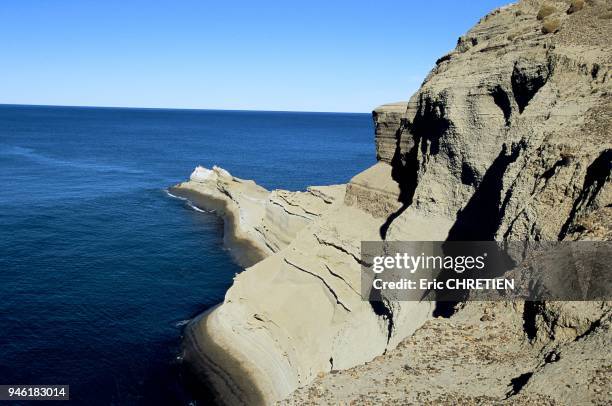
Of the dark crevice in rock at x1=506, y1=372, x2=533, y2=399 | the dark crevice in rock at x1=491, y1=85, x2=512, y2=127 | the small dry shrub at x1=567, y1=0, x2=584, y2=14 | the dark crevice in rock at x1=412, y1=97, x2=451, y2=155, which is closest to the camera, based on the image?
the dark crevice in rock at x1=506, y1=372, x2=533, y2=399

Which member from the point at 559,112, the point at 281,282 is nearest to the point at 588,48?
the point at 559,112

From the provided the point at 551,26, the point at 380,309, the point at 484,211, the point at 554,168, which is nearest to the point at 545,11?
the point at 551,26

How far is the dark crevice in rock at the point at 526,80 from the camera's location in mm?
23797

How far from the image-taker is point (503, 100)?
25500 millimetres

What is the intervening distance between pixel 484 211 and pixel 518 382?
12736 mm

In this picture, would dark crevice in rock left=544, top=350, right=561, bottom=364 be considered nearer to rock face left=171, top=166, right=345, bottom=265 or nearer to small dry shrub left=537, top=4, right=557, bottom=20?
small dry shrub left=537, top=4, right=557, bottom=20

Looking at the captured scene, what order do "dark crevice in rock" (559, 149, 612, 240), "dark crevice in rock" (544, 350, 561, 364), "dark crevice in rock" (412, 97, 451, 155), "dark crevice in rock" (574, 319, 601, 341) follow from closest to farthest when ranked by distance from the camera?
1. "dark crevice in rock" (544, 350, 561, 364)
2. "dark crevice in rock" (574, 319, 601, 341)
3. "dark crevice in rock" (559, 149, 612, 240)
4. "dark crevice in rock" (412, 97, 451, 155)

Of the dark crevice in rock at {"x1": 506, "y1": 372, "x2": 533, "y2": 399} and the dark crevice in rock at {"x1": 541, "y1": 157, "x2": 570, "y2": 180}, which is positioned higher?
the dark crevice in rock at {"x1": 541, "y1": 157, "x2": 570, "y2": 180}

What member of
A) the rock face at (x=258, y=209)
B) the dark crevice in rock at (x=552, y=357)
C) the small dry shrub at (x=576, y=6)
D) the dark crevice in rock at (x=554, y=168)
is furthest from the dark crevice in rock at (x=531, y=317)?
the rock face at (x=258, y=209)

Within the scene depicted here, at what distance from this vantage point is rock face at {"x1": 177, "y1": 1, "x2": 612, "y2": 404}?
1535 cm

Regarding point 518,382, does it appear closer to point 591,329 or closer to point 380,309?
point 591,329

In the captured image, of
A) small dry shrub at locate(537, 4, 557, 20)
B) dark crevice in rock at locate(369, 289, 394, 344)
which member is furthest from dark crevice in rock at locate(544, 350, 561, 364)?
small dry shrub at locate(537, 4, 557, 20)

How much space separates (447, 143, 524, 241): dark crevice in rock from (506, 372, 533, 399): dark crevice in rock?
33.1 ft

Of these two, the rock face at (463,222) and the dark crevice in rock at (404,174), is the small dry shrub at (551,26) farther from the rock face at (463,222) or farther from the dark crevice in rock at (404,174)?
the dark crevice in rock at (404,174)
